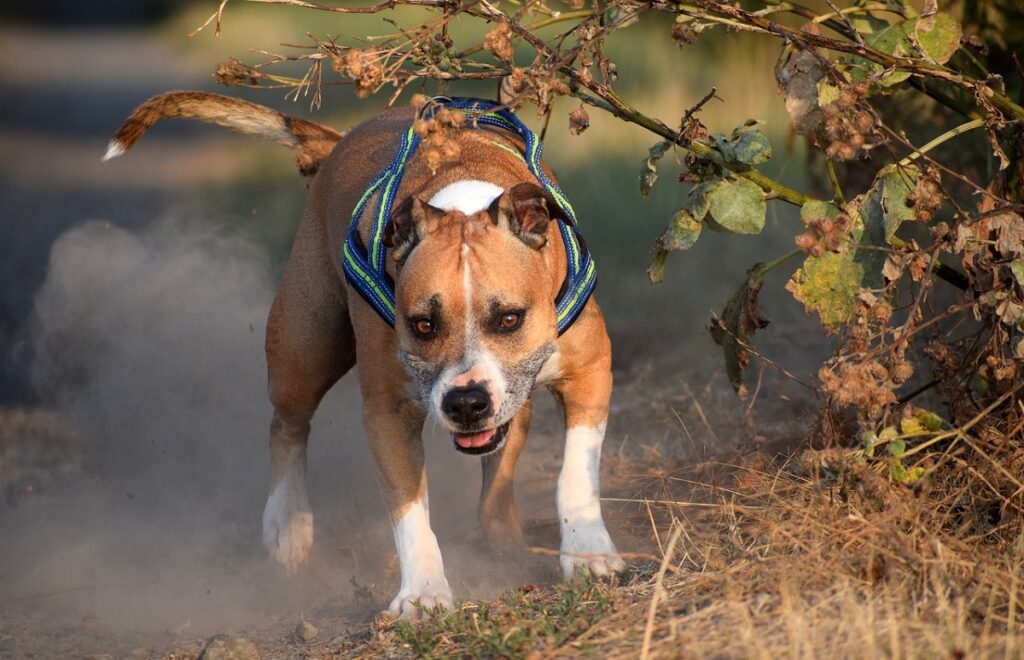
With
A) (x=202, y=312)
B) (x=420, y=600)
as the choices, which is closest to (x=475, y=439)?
(x=420, y=600)

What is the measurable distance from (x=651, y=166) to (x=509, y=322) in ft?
2.65

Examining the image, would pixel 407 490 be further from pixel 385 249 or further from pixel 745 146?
pixel 745 146

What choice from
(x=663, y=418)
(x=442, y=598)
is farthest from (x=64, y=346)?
(x=442, y=598)

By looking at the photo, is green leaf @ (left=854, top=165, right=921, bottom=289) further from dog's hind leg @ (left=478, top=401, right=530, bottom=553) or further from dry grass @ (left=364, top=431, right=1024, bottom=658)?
dog's hind leg @ (left=478, top=401, right=530, bottom=553)

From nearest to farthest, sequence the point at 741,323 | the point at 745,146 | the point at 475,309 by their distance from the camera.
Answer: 1. the point at 475,309
2. the point at 745,146
3. the point at 741,323

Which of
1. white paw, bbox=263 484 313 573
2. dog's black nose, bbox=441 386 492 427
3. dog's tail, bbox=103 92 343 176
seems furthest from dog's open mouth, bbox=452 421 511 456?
dog's tail, bbox=103 92 343 176

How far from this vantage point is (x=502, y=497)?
5586mm

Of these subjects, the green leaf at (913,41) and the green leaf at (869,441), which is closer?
the green leaf at (869,441)

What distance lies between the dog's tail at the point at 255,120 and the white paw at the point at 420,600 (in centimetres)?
223

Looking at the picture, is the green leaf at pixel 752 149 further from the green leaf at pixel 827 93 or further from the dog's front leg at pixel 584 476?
the dog's front leg at pixel 584 476

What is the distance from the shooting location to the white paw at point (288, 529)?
5.65 m

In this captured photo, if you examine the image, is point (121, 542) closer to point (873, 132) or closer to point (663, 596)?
point (663, 596)

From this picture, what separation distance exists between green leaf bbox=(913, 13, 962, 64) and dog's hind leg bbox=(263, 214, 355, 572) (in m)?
2.55

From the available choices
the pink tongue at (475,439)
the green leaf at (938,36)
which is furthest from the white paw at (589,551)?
the green leaf at (938,36)
